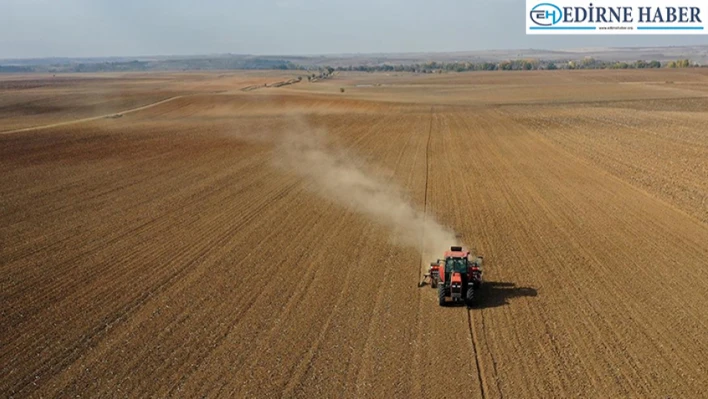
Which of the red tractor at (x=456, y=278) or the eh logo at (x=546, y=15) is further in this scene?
the eh logo at (x=546, y=15)

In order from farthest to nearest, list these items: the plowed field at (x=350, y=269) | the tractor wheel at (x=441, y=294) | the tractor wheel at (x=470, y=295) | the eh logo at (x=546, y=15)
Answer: the eh logo at (x=546, y=15)
the tractor wheel at (x=441, y=294)
the tractor wheel at (x=470, y=295)
the plowed field at (x=350, y=269)

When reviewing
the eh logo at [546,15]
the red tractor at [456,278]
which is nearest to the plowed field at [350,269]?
the red tractor at [456,278]

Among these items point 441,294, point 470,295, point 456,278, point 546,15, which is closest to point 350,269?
point 441,294

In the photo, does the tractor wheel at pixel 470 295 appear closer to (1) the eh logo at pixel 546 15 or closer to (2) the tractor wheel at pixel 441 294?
(2) the tractor wheel at pixel 441 294

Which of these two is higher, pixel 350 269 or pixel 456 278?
pixel 456 278

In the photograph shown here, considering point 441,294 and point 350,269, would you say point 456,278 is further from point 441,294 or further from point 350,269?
point 350,269

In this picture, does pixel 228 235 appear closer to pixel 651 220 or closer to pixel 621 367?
pixel 621 367

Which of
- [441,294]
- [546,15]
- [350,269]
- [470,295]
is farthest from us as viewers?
[546,15]
